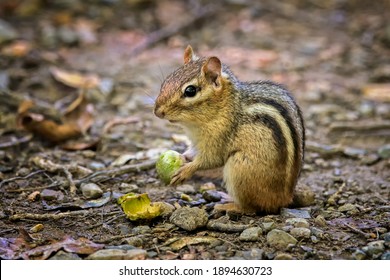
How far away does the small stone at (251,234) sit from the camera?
3.74 m

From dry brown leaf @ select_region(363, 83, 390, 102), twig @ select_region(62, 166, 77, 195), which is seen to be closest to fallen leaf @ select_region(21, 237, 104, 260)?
twig @ select_region(62, 166, 77, 195)

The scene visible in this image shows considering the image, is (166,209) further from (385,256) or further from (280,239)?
(385,256)

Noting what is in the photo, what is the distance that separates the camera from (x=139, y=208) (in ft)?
13.1

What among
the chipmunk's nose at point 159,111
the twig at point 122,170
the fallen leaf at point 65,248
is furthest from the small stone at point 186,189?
the fallen leaf at point 65,248

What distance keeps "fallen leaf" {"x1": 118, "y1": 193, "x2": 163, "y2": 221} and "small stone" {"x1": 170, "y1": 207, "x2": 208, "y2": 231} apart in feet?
0.44

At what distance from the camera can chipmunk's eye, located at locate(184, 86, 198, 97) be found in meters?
4.23

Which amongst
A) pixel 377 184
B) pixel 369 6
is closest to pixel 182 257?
pixel 377 184

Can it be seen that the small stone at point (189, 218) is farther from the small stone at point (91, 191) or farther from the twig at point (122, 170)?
the twig at point (122, 170)

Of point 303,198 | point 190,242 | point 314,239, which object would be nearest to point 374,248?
point 314,239

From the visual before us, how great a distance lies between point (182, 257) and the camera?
3.57 meters

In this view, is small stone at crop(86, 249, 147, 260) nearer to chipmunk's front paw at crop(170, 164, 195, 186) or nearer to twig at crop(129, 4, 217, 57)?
chipmunk's front paw at crop(170, 164, 195, 186)

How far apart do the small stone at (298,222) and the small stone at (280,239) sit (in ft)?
0.68
